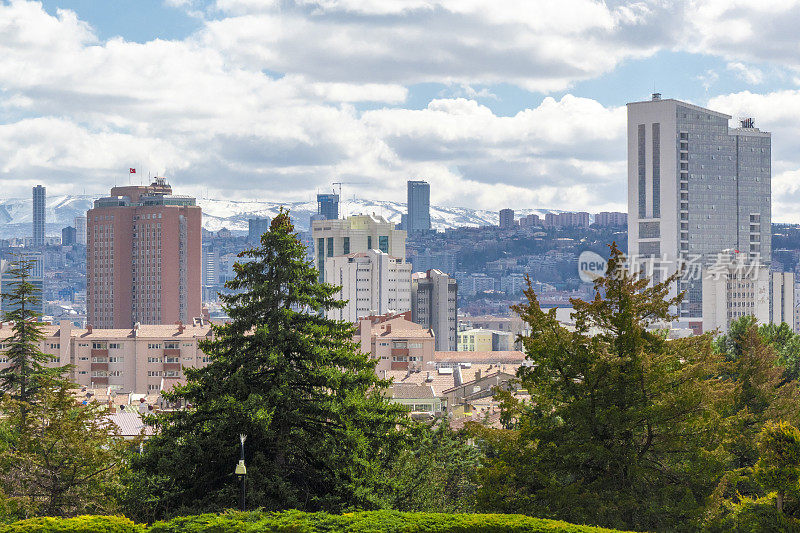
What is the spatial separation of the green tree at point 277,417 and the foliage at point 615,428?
4013mm

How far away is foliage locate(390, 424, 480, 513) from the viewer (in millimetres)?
29906

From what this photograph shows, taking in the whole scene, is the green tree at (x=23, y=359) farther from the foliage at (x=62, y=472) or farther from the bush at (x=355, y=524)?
the bush at (x=355, y=524)

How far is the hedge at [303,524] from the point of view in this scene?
2203 centimetres

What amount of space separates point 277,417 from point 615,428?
8.82m

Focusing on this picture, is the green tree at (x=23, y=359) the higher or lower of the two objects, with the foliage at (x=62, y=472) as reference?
higher

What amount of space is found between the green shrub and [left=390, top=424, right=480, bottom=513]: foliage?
7598mm

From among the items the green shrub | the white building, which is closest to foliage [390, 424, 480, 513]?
the green shrub

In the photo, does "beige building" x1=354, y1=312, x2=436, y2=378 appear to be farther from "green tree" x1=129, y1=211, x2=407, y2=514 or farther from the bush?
the bush

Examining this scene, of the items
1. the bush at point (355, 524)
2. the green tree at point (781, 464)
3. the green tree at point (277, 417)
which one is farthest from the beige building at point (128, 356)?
the green tree at point (781, 464)

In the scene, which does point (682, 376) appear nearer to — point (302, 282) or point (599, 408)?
point (599, 408)

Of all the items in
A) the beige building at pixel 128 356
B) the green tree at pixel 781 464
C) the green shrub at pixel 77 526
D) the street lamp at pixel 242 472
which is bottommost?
the beige building at pixel 128 356

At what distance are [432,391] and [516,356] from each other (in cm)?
6126

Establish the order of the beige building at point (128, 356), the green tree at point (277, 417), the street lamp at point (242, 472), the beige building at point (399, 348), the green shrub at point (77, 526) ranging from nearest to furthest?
1. the green shrub at point (77, 526)
2. the street lamp at point (242, 472)
3. the green tree at point (277, 417)
4. the beige building at point (399, 348)
5. the beige building at point (128, 356)

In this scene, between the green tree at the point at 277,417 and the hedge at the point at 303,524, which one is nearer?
the hedge at the point at 303,524
